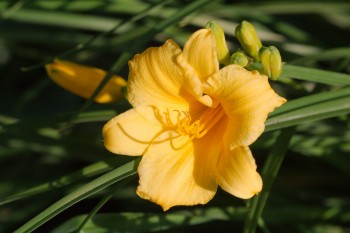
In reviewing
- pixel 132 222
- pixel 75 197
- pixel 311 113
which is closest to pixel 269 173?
pixel 311 113

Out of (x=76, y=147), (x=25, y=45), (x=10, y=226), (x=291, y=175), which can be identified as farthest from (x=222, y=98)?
(x=25, y=45)

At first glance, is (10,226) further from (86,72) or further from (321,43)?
Answer: (321,43)

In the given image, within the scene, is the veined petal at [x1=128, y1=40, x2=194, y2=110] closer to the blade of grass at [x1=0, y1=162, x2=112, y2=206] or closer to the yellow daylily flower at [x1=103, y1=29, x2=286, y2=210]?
the yellow daylily flower at [x1=103, y1=29, x2=286, y2=210]

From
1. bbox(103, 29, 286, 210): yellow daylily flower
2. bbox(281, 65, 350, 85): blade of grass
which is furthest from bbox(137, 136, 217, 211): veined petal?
bbox(281, 65, 350, 85): blade of grass

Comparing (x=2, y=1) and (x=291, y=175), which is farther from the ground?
(x=2, y=1)

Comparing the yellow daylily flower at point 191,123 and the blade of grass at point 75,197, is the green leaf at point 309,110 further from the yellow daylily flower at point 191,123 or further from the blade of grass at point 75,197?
the blade of grass at point 75,197

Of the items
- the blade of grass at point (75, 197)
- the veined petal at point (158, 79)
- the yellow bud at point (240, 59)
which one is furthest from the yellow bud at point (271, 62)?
the blade of grass at point (75, 197)

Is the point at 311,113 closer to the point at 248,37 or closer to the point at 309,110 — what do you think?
the point at 309,110
